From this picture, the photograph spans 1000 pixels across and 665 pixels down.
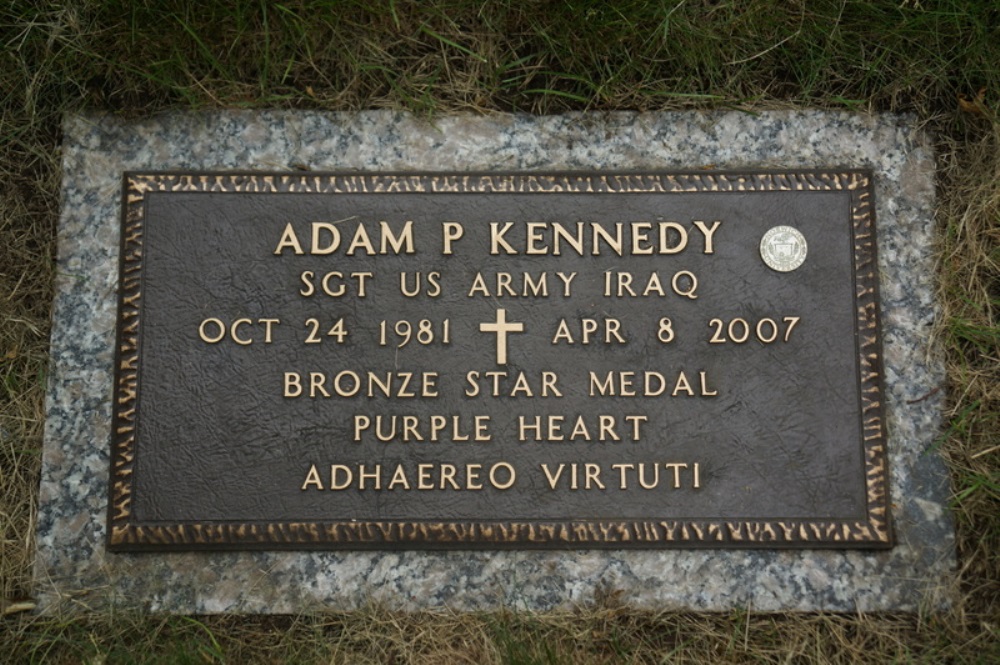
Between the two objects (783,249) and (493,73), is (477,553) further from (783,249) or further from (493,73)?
(493,73)

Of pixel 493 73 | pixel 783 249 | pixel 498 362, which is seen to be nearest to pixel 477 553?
pixel 498 362

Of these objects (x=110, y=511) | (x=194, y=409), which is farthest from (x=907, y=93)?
(x=110, y=511)

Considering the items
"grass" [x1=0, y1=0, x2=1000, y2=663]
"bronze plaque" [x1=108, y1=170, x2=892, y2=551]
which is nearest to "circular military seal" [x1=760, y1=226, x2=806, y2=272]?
"bronze plaque" [x1=108, y1=170, x2=892, y2=551]

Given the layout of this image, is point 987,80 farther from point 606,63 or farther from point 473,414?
point 473,414

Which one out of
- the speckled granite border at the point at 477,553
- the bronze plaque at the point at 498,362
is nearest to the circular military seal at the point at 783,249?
the bronze plaque at the point at 498,362

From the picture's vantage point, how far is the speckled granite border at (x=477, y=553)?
240 centimetres

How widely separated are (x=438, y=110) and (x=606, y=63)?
54 centimetres

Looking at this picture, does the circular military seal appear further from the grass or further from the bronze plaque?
the grass

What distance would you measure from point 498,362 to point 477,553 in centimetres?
55

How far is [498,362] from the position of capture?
244 centimetres

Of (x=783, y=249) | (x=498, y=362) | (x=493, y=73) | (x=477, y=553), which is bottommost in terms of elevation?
(x=477, y=553)

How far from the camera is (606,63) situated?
2605 millimetres

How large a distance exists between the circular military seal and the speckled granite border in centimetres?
24

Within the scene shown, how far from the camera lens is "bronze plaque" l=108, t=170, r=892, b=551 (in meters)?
2.39
